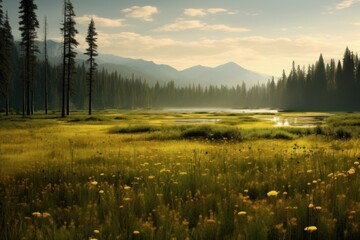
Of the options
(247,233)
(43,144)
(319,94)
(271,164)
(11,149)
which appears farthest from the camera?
(319,94)

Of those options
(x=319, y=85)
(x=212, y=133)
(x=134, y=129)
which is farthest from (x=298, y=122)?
(x=319, y=85)

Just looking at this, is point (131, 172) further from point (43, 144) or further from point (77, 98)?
point (77, 98)

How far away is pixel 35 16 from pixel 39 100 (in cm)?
9990

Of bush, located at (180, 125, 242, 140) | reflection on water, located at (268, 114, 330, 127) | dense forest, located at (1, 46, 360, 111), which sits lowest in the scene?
reflection on water, located at (268, 114, 330, 127)

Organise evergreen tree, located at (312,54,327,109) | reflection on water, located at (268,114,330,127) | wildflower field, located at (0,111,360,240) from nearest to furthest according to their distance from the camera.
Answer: wildflower field, located at (0,111,360,240) → reflection on water, located at (268,114,330,127) → evergreen tree, located at (312,54,327,109)

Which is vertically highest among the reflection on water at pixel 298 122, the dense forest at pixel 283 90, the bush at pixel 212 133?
the dense forest at pixel 283 90

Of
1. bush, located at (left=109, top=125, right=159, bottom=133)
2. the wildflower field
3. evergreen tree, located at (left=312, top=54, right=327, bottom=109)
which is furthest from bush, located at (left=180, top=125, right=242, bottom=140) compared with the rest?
evergreen tree, located at (left=312, top=54, right=327, bottom=109)

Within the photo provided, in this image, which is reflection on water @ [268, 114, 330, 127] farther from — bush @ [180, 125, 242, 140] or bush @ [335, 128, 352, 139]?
bush @ [180, 125, 242, 140]

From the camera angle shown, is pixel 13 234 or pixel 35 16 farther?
pixel 35 16

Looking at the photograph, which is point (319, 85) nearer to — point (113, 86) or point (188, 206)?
point (113, 86)

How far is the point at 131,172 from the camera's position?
916cm

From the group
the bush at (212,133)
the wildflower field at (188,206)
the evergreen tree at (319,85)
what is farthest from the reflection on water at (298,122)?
the evergreen tree at (319,85)

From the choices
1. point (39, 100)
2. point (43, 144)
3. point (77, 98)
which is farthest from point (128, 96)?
point (43, 144)

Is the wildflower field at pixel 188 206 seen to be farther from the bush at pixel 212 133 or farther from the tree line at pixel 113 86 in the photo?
the tree line at pixel 113 86
